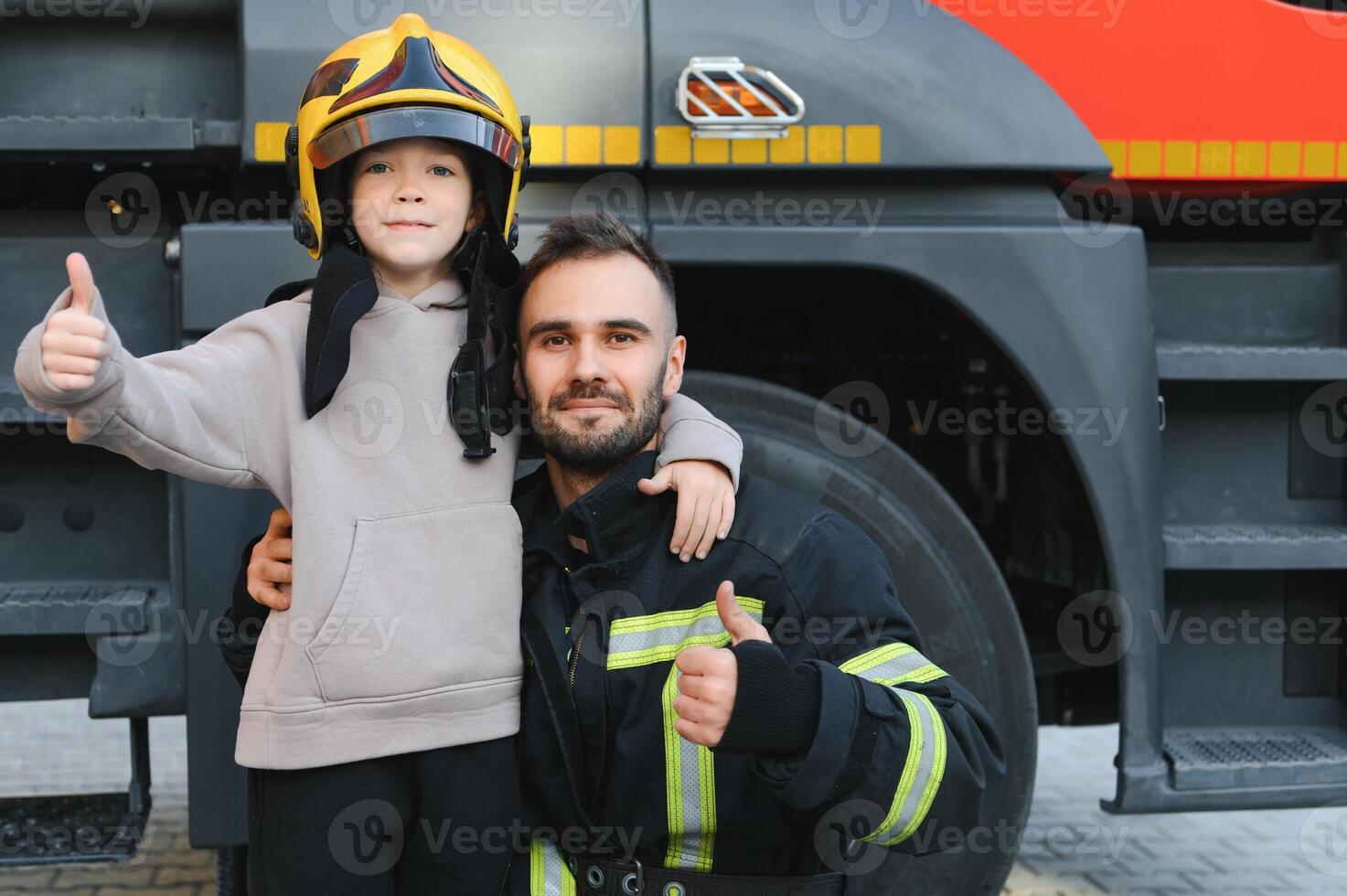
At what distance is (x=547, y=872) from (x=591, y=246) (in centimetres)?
89

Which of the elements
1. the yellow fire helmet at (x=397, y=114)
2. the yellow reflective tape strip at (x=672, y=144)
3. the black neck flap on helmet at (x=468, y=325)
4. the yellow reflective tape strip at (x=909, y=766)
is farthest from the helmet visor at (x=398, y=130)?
the yellow reflective tape strip at (x=909, y=766)

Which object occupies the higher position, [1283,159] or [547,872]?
[1283,159]

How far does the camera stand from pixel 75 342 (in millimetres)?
1402

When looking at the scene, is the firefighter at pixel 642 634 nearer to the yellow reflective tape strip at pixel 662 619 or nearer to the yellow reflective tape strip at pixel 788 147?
the yellow reflective tape strip at pixel 662 619

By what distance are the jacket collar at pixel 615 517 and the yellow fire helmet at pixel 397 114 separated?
0.44m

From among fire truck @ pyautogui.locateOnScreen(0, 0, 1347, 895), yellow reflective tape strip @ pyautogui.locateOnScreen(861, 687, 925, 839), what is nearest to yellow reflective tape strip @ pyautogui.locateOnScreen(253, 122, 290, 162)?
fire truck @ pyautogui.locateOnScreen(0, 0, 1347, 895)

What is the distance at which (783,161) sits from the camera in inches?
89.6

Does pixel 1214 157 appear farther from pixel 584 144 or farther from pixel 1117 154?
pixel 584 144

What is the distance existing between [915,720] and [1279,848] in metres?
2.72

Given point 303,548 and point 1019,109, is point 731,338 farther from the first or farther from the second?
point 303,548

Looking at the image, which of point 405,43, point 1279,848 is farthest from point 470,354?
point 1279,848

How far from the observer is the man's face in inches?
72.2

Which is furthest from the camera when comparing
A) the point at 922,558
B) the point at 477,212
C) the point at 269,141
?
the point at 922,558

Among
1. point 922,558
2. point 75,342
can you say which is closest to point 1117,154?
point 922,558
